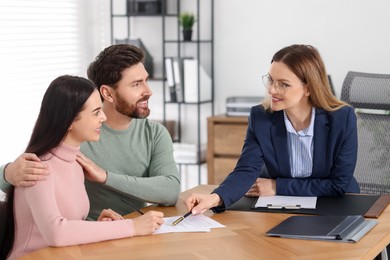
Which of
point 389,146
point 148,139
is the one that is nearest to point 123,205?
point 148,139

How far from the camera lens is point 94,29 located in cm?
543

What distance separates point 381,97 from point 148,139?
1.23 m

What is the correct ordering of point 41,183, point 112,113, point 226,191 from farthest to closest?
1. point 112,113
2. point 226,191
3. point 41,183

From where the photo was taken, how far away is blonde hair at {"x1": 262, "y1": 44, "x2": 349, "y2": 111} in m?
2.88

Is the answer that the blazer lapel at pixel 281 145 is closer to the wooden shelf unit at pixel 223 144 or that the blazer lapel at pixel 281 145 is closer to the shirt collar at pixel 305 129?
the shirt collar at pixel 305 129

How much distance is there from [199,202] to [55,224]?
22.6 inches

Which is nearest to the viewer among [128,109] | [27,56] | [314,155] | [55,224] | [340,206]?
[55,224]

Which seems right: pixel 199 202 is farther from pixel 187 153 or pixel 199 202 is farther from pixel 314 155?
pixel 187 153

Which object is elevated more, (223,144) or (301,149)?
(301,149)

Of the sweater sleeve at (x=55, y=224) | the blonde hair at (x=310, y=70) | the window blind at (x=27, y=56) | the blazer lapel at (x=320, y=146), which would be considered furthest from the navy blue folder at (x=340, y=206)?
the window blind at (x=27, y=56)

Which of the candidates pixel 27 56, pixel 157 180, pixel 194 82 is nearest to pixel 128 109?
pixel 157 180

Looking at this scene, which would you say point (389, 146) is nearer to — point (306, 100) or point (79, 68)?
point (306, 100)

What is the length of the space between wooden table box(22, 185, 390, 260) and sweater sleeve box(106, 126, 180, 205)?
0.36 metres

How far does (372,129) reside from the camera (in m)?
3.50
